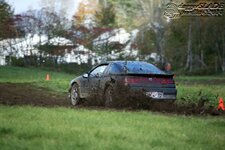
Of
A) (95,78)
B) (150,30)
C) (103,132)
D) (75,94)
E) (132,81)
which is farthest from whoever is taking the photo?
(150,30)

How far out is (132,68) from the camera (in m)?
14.7

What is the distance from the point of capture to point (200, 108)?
13.5 meters

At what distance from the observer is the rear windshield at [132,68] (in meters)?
14.5

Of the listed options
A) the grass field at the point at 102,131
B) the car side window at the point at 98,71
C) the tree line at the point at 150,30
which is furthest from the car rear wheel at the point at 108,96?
the tree line at the point at 150,30

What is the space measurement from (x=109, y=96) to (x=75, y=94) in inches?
96.0

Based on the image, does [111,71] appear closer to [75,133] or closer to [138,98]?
[138,98]

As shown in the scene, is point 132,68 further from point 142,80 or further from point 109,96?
point 109,96

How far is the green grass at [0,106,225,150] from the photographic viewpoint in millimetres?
7609

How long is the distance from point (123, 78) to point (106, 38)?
47109 mm

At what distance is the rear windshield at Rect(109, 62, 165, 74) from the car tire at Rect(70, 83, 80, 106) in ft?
6.54

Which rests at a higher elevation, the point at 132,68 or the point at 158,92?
the point at 132,68

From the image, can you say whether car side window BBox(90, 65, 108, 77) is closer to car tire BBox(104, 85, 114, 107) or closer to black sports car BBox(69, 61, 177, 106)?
black sports car BBox(69, 61, 177, 106)

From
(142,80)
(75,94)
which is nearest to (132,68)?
(142,80)

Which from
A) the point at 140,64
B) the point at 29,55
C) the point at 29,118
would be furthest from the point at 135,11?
the point at 29,118
